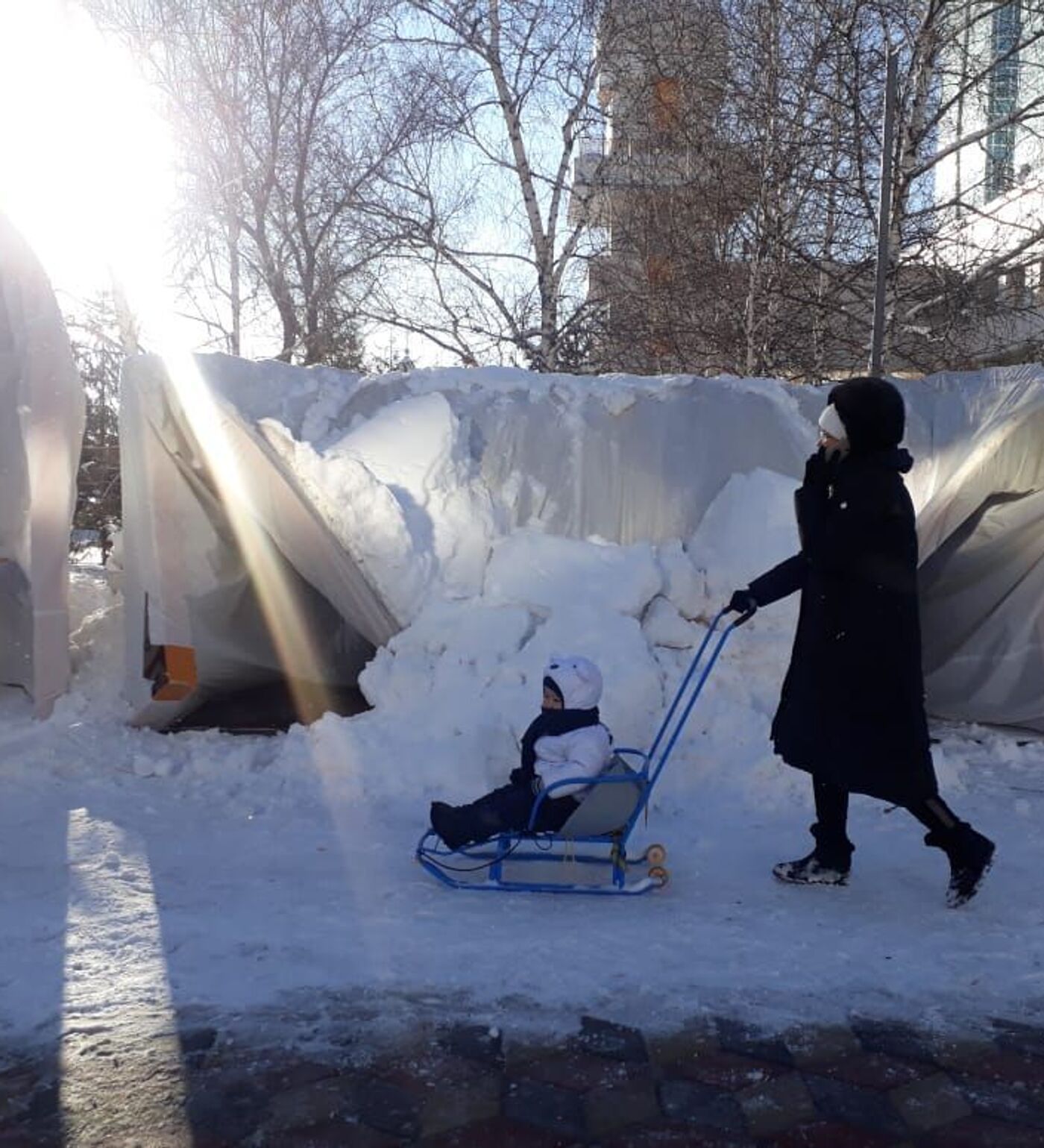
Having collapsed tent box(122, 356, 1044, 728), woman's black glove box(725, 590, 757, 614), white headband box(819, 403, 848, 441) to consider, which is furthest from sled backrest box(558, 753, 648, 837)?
collapsed tent box(122, 356, 1044, 728)

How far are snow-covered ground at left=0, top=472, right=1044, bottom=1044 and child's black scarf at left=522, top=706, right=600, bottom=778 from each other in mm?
500

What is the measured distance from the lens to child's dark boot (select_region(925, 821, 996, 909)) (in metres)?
3.94

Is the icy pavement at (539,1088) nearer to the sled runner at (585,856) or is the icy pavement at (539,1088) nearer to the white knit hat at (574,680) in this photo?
the sled runner at (585,856)

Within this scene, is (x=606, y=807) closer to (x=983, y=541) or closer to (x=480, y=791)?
(x=480, y=791)

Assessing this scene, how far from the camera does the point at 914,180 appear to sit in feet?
45.0

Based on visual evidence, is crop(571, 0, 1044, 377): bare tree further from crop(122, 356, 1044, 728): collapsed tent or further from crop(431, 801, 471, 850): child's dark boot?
crop(431, 801, 471, 850): child's dark boot

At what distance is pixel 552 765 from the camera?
4.33 metres

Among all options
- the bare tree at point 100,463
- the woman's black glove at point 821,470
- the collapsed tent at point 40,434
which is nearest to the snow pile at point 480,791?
the collapsed tent at point 40,434

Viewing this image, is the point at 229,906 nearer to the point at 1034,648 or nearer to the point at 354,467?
the point at 354,467

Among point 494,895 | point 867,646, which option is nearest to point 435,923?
point 494,895

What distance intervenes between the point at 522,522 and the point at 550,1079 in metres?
3.73

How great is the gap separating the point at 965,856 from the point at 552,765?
1415 millimetres

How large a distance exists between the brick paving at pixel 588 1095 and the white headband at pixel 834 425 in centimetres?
191

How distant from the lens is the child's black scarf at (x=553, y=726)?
4379 mm
